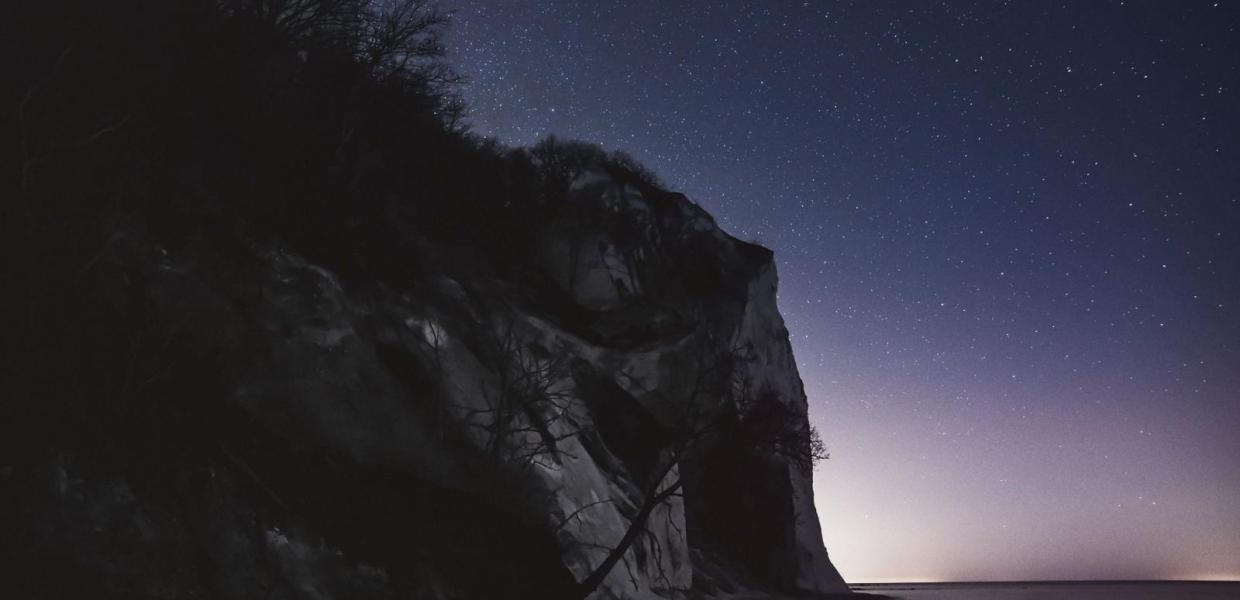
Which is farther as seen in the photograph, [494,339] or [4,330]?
[494,339]

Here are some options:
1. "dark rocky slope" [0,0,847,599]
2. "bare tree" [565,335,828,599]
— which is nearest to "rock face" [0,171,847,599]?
"dark rocky slope" [0,0,847,599]

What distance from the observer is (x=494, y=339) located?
20.5 meters

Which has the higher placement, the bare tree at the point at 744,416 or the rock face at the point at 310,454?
the bare tree at the point at 744,416

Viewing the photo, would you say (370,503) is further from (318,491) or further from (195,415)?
(195,415)

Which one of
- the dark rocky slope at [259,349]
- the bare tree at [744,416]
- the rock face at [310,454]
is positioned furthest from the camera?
the bare tree at [744,416]

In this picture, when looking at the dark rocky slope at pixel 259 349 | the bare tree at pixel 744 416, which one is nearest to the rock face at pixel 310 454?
the dark rocky slope at pixel 259 349

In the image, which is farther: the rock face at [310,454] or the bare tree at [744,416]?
the bare tree at [744,416]

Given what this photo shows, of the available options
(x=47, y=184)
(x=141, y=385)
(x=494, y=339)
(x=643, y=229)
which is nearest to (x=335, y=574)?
(x=141, y=385)

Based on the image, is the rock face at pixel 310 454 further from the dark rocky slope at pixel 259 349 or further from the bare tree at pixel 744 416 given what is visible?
the bare tree at pixel 744 416

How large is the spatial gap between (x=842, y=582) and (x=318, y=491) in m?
35.8

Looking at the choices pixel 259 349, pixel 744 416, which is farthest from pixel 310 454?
pixel 744 416

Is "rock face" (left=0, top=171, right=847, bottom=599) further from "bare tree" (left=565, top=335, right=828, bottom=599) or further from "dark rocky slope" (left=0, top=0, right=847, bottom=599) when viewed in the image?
"bare tree" (left=565, top=335, right=828, bottom=599)

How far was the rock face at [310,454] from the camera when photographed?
952 centimetres

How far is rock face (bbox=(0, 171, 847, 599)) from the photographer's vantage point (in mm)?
9516
